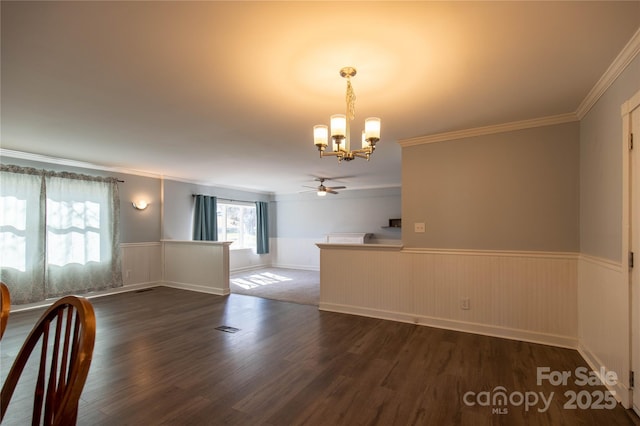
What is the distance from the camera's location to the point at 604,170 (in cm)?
244

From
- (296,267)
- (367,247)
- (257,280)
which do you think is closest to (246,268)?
(296,267)

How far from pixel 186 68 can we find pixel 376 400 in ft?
9.15

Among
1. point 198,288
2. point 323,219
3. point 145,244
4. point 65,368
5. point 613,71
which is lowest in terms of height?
point 198,288

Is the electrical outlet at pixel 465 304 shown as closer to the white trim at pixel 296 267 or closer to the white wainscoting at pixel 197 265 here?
the white wainscoting at pixel 197 265

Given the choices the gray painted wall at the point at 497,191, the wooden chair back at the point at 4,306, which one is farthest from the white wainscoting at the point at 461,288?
the wooden chair back at the point at 4,306

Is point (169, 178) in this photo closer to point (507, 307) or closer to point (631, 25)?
point (507, 307)

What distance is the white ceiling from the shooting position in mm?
1593

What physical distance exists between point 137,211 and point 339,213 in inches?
198

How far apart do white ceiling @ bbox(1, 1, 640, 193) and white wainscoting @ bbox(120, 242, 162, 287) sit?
2663mm

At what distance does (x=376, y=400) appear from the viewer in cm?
216

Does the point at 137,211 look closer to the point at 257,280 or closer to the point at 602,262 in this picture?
the point at 257,280

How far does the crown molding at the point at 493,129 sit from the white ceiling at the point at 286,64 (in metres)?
0.13

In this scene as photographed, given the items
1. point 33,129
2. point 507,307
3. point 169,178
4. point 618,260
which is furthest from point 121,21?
point 169,178

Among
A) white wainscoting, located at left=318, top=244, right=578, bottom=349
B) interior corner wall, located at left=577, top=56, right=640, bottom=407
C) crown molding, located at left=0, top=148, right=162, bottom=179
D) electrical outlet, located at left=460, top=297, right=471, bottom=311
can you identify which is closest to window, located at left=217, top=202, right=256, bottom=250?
crown molding, located at left=0, top=148, right=162, bottom=179
